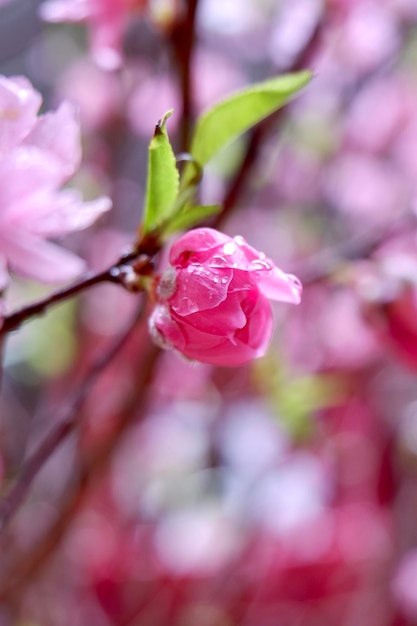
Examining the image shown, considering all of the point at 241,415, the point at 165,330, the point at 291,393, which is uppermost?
the point at 165,330

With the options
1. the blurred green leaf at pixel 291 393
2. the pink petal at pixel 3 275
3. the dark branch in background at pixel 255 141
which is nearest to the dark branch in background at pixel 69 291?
the pink petal at pixel 3 275

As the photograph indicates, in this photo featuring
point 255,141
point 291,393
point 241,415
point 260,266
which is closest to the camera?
point 260,266

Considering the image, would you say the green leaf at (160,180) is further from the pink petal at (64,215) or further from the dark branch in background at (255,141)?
the dark branch in background at (255,141)

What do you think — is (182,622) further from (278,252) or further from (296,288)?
(296,288)

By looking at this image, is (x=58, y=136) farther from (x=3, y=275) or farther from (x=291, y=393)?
(x=291, y=393)

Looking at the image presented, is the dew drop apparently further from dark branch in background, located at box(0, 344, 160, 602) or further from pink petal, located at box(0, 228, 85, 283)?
dark branch in background, located at box(0, 344, 160, 602)

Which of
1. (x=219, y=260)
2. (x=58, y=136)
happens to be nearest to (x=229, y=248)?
(x=219, y=260)

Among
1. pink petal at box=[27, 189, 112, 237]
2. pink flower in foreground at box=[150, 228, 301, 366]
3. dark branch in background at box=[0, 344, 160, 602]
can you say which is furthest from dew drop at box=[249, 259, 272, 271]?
dark branch in background at box=[0, 344, 160, 602]
